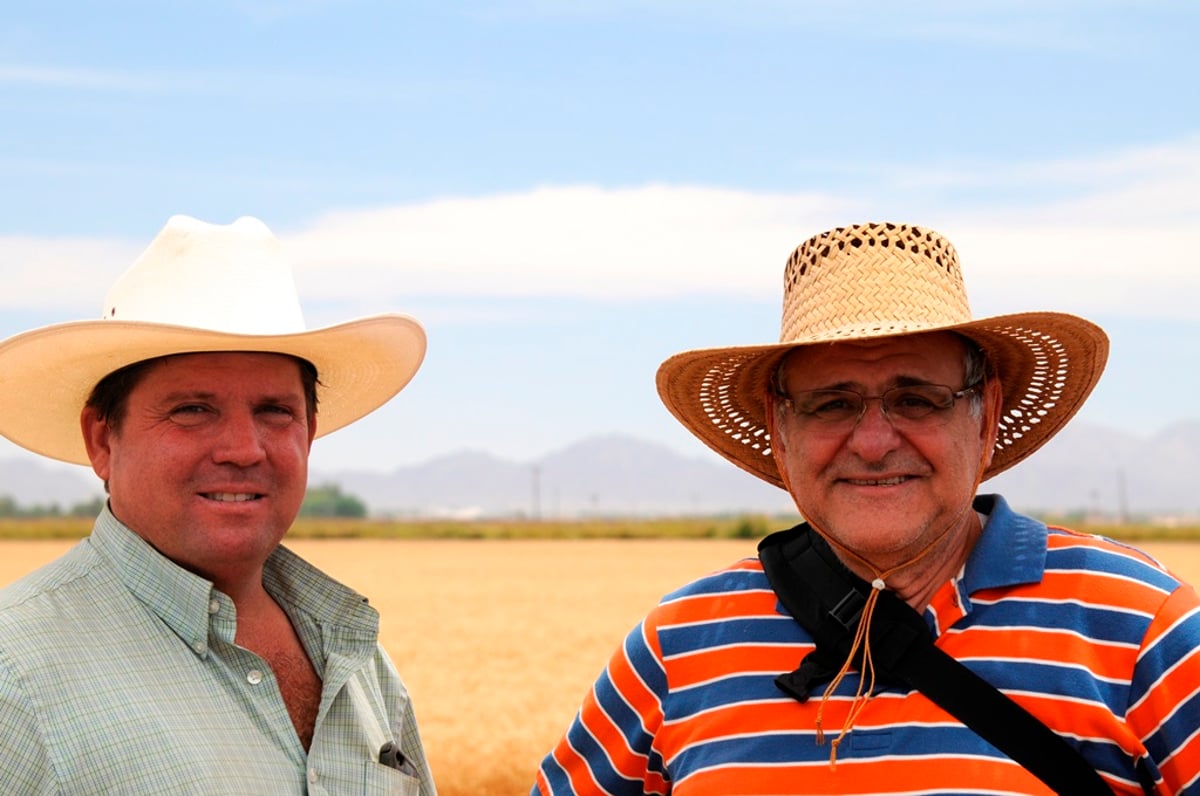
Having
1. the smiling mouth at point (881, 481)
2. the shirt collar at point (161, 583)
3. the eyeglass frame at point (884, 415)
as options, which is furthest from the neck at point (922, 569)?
the shirt collar at point (161, 583)

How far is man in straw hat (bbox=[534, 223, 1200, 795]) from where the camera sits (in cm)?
293

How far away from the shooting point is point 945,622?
122 inches

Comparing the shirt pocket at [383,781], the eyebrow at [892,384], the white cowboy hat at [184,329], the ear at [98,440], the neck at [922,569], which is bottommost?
the shirt pocket at [383,781]

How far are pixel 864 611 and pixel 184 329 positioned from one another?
1752mm

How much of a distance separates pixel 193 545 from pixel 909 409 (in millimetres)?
1782

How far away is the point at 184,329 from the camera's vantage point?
3.29m

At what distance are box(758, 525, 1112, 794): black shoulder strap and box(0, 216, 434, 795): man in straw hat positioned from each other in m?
1.20

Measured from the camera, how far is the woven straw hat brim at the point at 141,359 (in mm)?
3383

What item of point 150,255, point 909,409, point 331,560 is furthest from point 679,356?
point 331,560

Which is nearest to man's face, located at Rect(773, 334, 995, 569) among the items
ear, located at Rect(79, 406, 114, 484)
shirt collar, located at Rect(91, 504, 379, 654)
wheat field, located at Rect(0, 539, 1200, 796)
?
shirt collar, located at Rect(91, 504, 379, 654)

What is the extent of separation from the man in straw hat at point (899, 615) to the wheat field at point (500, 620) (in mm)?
8488

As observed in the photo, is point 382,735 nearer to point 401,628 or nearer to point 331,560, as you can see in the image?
point 401,628

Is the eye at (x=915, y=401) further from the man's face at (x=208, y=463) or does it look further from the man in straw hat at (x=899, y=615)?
the man's face at (x=208, y=463)

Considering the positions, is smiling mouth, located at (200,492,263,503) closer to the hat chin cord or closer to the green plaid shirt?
the green plaid shirt
